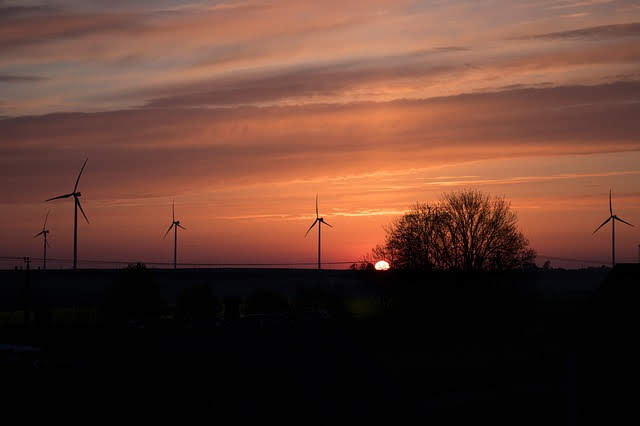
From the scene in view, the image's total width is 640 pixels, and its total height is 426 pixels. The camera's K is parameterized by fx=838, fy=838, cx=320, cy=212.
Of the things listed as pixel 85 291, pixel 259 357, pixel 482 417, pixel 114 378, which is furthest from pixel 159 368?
pixel 85 291

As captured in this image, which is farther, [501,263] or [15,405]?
[501,263]

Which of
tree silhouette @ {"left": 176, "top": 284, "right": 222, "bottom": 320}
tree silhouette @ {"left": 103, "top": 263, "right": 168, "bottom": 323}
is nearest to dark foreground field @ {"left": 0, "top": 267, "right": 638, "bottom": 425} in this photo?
tree silhouette @ {"left": 103, "top": 263, "right": 168, "bottom": 323}

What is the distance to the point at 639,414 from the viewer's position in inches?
1209

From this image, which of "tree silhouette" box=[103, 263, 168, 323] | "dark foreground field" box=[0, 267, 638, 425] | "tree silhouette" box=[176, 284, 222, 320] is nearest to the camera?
"dark foreground field" box=[0, 267, 638, 425]

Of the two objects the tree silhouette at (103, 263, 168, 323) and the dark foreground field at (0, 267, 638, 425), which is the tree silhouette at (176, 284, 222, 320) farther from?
the dark foreground field at (0, 267, 638, 425)

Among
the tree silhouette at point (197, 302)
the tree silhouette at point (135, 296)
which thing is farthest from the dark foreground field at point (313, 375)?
the tree silhouette at point (197, 302)

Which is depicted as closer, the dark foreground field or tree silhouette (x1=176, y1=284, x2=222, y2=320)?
the dark foreground field

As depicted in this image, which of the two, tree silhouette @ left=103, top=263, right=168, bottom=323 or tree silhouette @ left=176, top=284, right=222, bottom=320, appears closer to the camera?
tree silhouette @ left=103, top=263, right=168, bottom=323

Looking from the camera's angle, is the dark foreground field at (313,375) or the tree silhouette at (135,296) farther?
the tree silhouette at (135,296)

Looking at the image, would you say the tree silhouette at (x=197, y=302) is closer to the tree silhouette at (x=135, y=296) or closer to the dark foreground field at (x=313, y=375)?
the tree silhouette at (x=135, y=296)

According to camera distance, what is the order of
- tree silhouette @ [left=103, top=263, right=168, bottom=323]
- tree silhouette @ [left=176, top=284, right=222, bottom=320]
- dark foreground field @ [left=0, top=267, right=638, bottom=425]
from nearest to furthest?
dark foreground field @ [left=0, top=267, right=638, bottom=425]
tree silhouette @ [left=103, top=263, right=168, bottom=323]
tree silhouette @ [left=176, top=284, right=222, bottom=320]

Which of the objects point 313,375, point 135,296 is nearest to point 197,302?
point 135,296

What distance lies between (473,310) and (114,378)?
55445 mm

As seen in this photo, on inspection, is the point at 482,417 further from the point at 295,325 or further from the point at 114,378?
the point at 114,378
